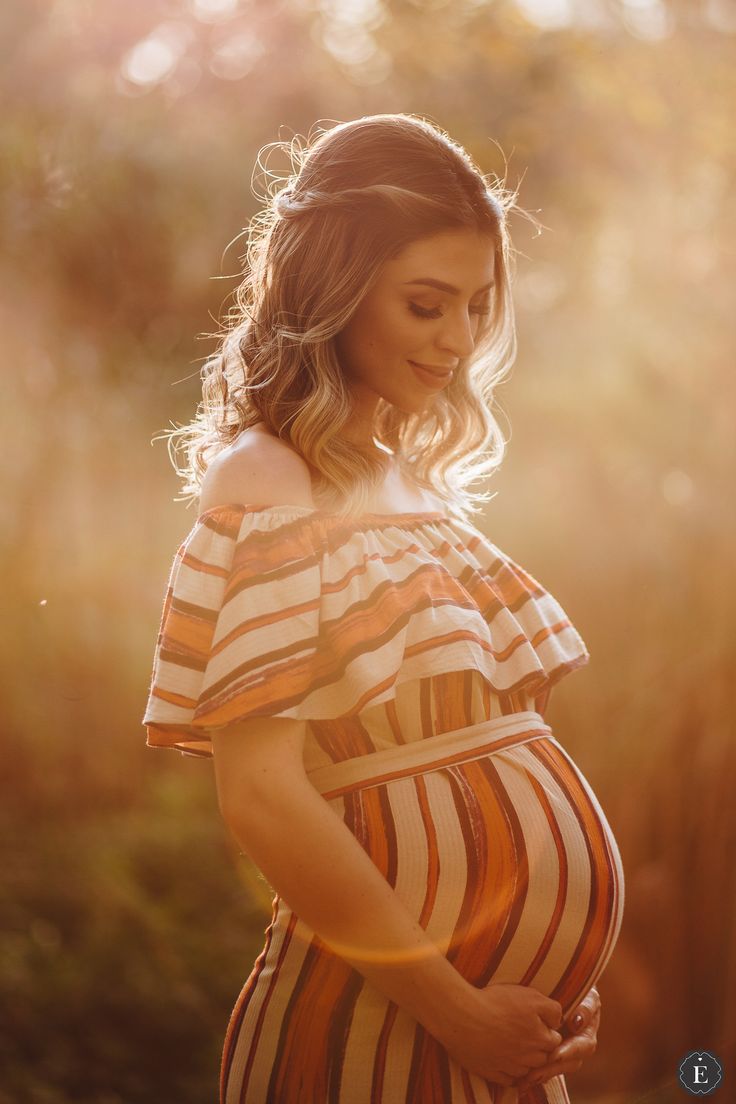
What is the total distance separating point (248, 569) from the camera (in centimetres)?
125

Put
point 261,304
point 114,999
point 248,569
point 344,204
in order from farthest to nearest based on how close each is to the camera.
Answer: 1. point 114,999
2. point 261,304
3. point 344,204
4. point 248,569

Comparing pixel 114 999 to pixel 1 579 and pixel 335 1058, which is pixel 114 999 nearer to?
pixel 1 579

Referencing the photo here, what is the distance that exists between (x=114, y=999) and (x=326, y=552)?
2780mm

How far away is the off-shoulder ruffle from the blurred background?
2644mm

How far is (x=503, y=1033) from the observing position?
1234 millimetres

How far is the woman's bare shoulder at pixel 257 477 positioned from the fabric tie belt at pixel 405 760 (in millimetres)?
340

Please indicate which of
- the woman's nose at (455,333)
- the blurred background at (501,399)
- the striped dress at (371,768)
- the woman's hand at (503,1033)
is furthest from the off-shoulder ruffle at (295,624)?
the blurred background at (501,399)

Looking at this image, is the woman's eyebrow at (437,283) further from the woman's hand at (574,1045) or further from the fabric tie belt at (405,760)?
the woman's hand at (574,1045)

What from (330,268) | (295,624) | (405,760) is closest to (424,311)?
(330,268)

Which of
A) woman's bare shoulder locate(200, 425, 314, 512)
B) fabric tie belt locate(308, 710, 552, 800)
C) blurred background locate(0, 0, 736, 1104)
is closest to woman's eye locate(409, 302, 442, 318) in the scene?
woman's bare shoulder locate(200, 425, 314, 512)

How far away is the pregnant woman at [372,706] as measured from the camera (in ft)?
3.94

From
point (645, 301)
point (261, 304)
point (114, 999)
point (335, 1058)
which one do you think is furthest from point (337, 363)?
point (645, 301)

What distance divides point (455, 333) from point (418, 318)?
0.19 feet

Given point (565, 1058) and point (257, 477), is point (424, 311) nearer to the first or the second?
point (257, 477)
